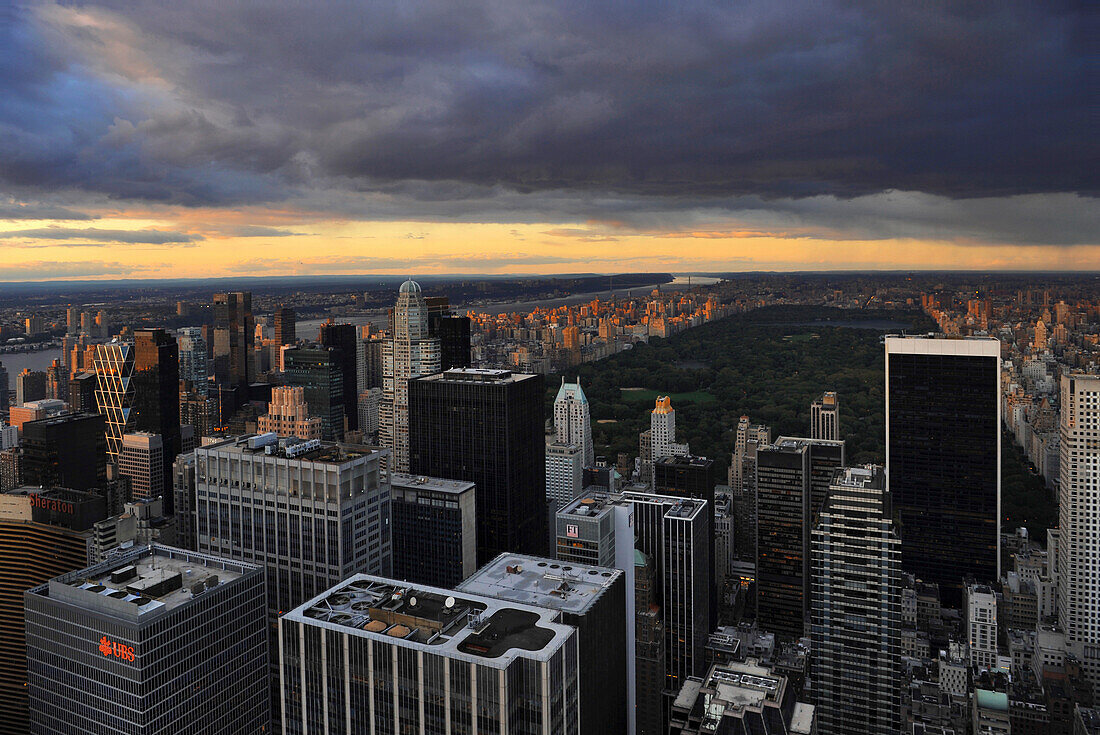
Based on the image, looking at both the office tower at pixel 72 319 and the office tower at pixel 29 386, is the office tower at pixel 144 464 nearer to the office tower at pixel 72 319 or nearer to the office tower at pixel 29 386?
the office tower at pixel 72 319

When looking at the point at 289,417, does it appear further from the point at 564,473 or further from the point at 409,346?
the point at 564,473

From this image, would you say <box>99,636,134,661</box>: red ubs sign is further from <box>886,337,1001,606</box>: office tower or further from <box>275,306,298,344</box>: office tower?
<box>275,306,298,344</box>: office tower

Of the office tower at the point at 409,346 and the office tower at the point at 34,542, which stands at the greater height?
the office tower at the point at 409,346

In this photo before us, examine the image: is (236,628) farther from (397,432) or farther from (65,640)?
(397,432)

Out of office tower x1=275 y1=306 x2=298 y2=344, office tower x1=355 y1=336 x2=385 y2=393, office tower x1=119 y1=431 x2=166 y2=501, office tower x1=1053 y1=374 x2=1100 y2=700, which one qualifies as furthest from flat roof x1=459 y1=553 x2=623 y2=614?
office tower x1=275 y1=306 x2=298 y2=344

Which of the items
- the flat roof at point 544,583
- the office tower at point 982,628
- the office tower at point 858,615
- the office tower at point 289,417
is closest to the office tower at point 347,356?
the office tower at point 289,417

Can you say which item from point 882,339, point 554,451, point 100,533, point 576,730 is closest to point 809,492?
point 882,339
